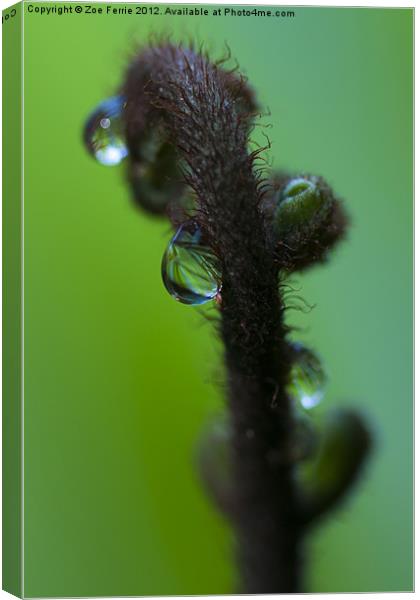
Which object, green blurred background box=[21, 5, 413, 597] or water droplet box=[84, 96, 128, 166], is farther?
green blurred background box=[21, 5, 413, 597]

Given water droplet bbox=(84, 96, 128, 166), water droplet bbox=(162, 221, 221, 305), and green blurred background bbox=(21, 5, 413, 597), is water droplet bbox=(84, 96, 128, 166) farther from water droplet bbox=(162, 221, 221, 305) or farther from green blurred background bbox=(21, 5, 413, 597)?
green blurred background bbox=(21, 5, 413, 597)

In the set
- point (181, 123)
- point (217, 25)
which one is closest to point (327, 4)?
point (217, 25)

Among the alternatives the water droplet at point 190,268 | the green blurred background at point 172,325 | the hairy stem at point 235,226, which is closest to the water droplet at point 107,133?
the hairy stem at point 235,226

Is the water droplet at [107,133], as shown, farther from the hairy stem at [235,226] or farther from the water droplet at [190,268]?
the water droplet at [190,268]

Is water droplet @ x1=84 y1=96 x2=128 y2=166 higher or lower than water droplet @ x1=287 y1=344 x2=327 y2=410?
above

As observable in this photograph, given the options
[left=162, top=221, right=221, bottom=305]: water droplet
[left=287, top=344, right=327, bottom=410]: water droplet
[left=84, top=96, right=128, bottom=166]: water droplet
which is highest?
[left=84, top=96, right=128, bottom=166]: water droplet

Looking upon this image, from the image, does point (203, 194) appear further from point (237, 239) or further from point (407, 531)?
point (407, 531)

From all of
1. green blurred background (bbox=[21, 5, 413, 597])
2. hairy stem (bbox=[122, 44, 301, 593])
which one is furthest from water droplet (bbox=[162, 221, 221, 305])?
green blurred background (bbox=[21, 5, 413, 597])
